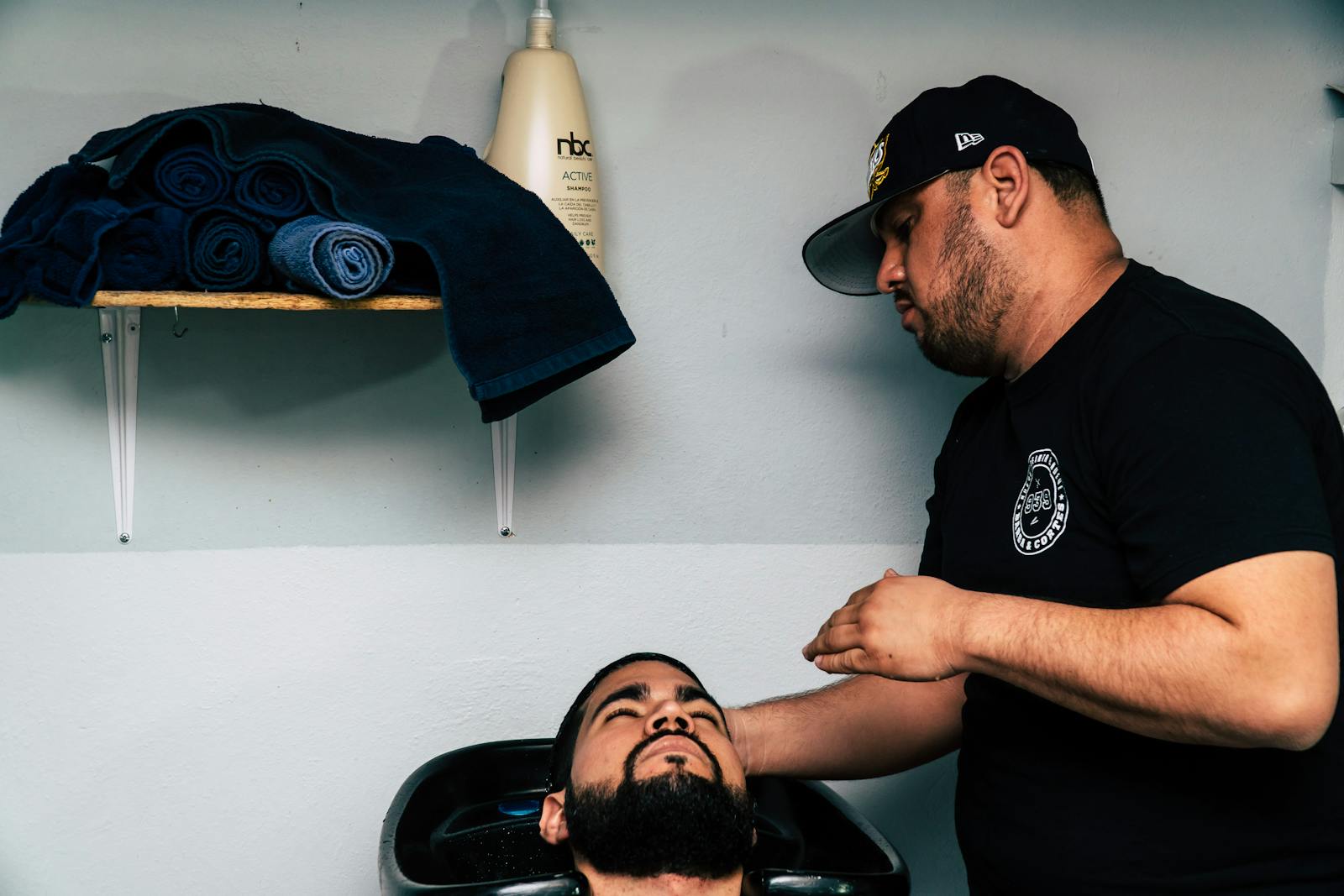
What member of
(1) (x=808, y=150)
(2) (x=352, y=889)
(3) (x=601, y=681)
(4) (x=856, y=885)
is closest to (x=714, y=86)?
(1) (x=808, y=150)

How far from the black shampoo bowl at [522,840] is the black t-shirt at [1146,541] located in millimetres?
174

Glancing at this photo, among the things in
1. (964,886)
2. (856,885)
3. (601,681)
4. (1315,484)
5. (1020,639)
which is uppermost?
(1315,484)

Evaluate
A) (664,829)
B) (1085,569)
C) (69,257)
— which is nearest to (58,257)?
(69,257)

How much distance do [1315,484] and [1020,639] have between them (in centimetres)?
29

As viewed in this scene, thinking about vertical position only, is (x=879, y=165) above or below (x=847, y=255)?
above

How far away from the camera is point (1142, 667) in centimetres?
100

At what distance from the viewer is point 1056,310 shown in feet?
4.16

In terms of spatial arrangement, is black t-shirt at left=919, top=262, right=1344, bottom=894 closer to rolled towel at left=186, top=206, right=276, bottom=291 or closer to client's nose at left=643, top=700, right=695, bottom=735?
client's nose at left=643, top=700, right=695, bottom=735

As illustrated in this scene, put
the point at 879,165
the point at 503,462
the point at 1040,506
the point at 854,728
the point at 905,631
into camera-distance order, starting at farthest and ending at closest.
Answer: the point at 503,462
the point at 854,728
the point at 879,165
the point at 1040,506
the point at 905,631

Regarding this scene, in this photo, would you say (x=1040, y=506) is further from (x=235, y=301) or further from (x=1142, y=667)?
(x=235, y=301)

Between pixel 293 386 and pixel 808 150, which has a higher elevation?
pixel 808 150

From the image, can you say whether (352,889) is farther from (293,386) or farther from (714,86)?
(714,86)

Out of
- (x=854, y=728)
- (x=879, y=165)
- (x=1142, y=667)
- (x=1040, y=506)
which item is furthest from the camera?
(x=854, y=728)

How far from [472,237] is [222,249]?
0.29 m
